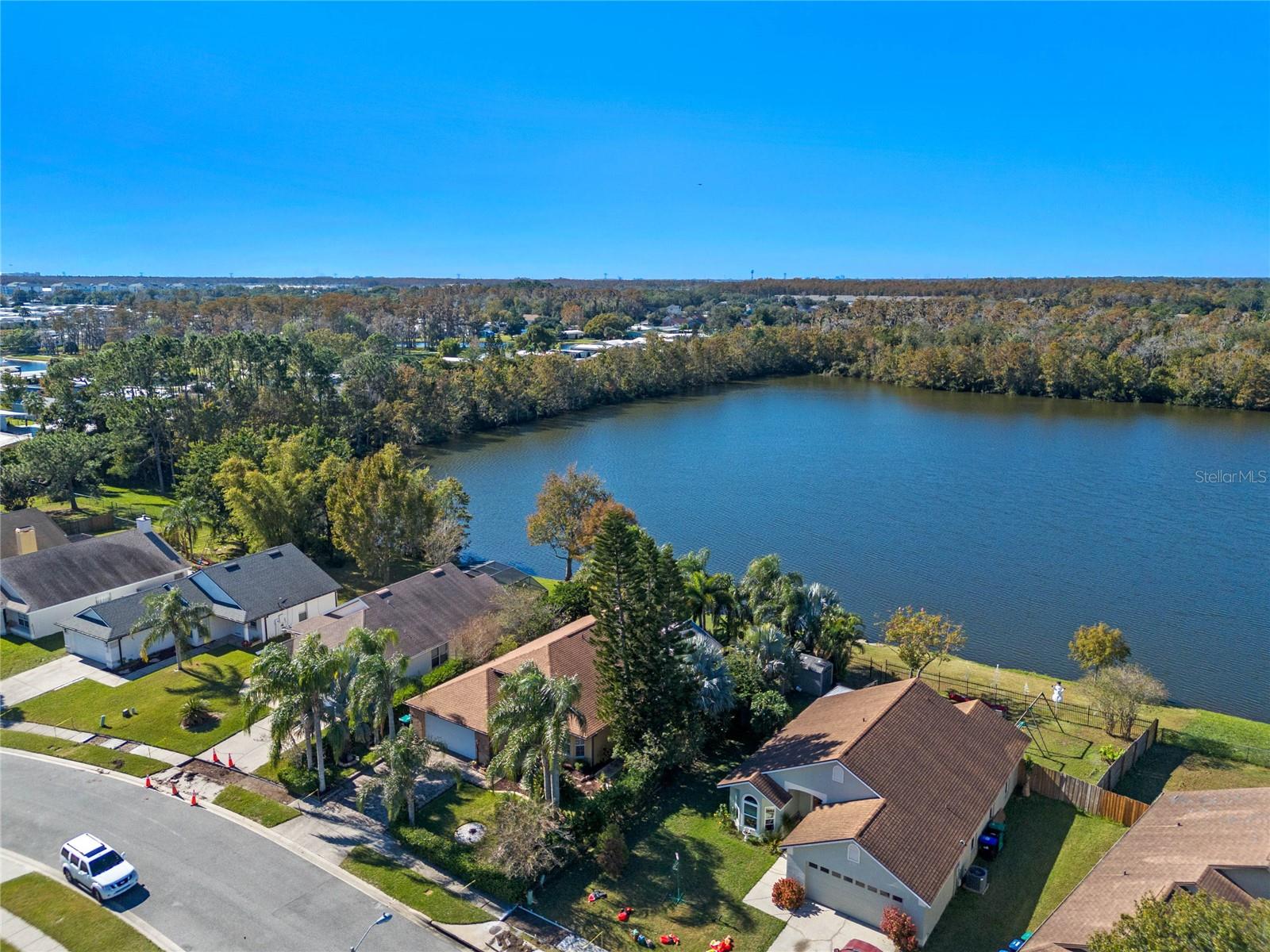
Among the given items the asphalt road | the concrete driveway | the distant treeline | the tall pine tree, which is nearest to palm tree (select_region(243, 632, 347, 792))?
the asphalt road

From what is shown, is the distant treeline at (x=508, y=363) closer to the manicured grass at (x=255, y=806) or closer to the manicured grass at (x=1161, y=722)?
the manicured grass at (x=255, y=806)

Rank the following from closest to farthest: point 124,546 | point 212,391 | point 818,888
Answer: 1. point 818,888
2. point 124,546
3. point 212,391

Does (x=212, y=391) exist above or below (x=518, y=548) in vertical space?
above

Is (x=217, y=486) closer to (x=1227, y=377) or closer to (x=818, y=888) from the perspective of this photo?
(x=818, y=888)

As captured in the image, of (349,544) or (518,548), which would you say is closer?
(349,544)

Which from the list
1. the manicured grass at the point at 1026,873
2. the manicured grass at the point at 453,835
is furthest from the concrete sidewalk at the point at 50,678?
the manicured grass at the point at 1026,873

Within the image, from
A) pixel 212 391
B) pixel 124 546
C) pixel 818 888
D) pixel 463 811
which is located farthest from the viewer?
pixel 212 391

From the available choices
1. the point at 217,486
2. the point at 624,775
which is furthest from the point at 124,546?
the point at 624,775
